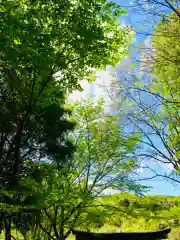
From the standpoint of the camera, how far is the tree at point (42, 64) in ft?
21.7

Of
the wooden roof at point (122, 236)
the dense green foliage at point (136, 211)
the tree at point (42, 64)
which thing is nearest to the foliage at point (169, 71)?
the tree at point (42, 64)

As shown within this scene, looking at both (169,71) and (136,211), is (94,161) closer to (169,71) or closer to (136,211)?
(136,211)

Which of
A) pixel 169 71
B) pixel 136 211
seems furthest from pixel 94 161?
pixel 169 71

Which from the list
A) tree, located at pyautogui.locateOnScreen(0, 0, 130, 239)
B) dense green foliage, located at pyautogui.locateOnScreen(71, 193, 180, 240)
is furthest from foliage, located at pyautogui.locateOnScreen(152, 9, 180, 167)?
dense green foliage, located at pyautogui.locateOnScreen(71, 193, 180, 240)

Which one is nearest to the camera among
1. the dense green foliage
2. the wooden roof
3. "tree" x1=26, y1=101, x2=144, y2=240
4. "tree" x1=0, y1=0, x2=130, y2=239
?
"tree" x1=0, y1=0, x2=130, y2=239

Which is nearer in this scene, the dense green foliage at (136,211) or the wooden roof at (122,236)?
the wooden roof at (122,236)

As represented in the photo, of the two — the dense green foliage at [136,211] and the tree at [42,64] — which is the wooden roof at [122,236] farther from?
the tree at [42,64]

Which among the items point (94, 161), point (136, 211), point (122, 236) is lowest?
point (122, 236)

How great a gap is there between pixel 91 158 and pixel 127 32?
560 centimetres

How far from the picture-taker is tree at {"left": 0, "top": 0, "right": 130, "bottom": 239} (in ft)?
21.7

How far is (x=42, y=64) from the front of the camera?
22.7 ft

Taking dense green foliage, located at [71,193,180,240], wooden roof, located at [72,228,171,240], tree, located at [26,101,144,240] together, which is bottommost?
wooden roof, located at [72,228,171,240]

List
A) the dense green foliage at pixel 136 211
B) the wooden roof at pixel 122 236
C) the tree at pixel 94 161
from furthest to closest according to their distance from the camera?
1. the tree at pixel 94 161
2. the dense green foliage at pixel 136 211
3. the wooden roof at pixel 122 236

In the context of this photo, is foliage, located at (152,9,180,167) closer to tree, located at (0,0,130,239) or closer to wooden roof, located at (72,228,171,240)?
tree, located at (0,0,130,239)
